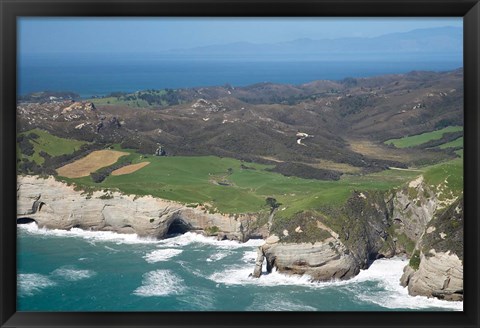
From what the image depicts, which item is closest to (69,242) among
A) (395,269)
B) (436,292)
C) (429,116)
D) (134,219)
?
(134,219)

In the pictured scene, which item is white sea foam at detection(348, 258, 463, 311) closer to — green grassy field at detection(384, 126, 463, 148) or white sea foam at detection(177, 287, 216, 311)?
white sea foam at detection(177, 287, 216, 311)

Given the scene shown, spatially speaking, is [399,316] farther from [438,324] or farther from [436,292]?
[436,292]

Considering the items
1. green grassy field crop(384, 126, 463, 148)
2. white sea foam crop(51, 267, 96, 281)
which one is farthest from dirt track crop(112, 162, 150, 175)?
green grassy field crop(384, 126, 463, 148)

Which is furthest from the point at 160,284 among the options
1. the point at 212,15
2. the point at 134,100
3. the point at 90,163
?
the point at 134,100

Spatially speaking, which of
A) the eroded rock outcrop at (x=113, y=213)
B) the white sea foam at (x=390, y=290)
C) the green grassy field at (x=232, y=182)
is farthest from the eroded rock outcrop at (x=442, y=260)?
the eroded rock outcrop at (x=113, y=213)

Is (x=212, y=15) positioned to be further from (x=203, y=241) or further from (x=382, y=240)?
(x=203, y=241)

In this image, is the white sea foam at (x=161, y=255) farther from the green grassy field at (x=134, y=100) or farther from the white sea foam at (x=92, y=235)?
the green grassy field at (x=134, y=100)
